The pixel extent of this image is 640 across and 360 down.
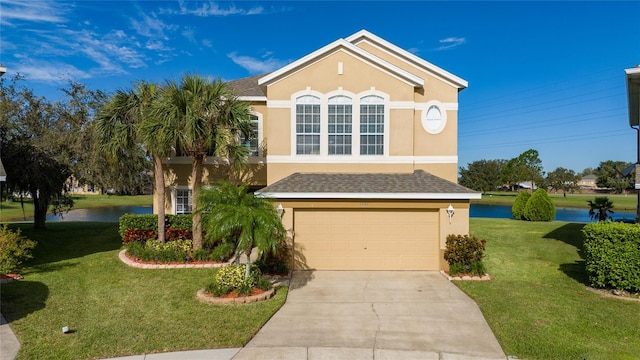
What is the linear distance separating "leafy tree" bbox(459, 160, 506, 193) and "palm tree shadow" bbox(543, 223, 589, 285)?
5923 cm

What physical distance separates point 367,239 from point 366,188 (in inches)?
73.1

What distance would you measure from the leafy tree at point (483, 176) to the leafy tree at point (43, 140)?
7483 centimetres

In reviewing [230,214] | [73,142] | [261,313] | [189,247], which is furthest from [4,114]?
[261,313]

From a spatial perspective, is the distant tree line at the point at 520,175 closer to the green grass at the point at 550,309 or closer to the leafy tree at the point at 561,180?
the leafy tree at the point at 561,180

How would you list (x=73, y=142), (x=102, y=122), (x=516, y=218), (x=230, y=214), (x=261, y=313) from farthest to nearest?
(x=516, y=218) < (x=73, y=142) < (x=102, y=122) < (x=230, y=214) < (x=261, y=313)

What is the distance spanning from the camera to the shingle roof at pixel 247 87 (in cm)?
1712

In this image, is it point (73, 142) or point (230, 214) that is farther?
point (73, 142)

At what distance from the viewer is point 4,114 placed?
55.6 feet

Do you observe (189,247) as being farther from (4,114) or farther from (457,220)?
(4,114)

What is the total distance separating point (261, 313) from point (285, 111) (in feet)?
28.3

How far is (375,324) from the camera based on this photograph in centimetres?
838

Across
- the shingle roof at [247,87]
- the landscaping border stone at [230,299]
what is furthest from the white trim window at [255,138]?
the landscaping border stone at [230,299]

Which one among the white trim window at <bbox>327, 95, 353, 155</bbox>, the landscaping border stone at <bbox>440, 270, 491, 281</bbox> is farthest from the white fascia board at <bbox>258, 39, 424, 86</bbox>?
the landscaping border stone at <bbox>440, 270, 491, 281</bbox>

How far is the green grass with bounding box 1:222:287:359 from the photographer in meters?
7.09
